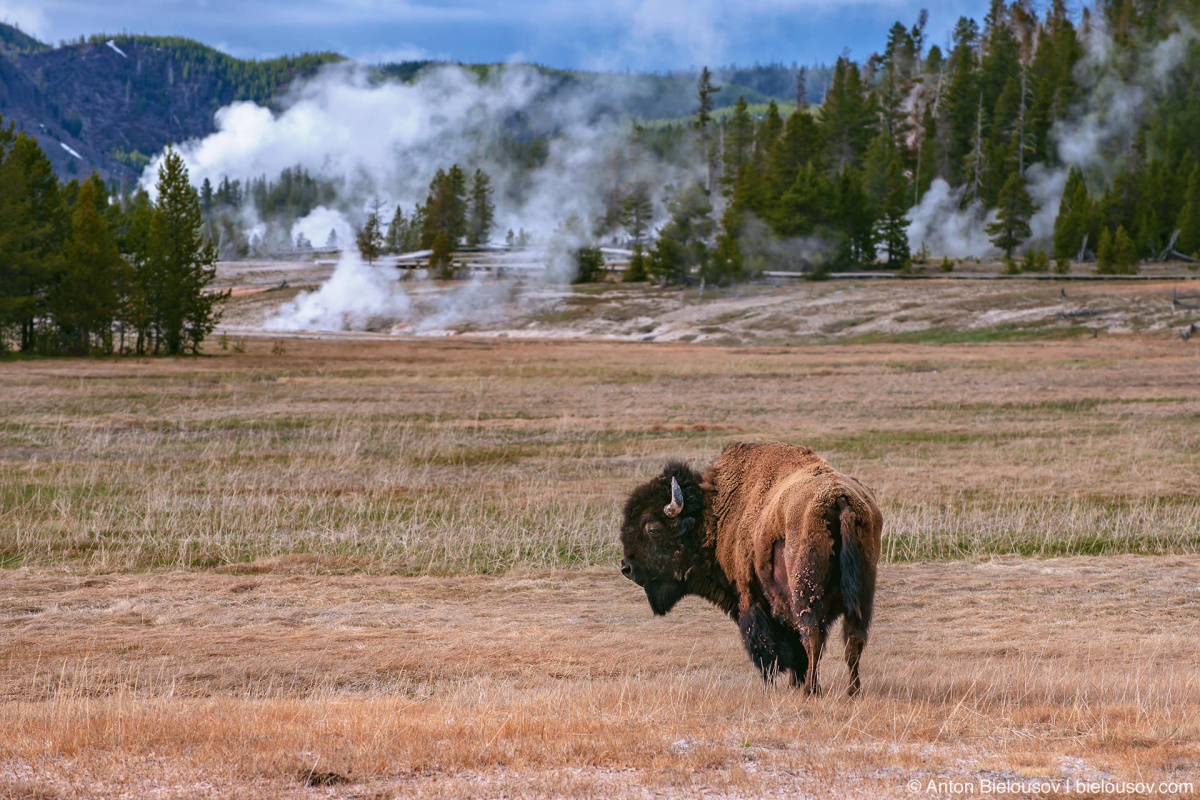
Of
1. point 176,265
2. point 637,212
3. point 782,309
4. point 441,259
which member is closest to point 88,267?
point 176,265

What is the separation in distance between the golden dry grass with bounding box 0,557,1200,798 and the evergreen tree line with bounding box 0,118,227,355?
123ft

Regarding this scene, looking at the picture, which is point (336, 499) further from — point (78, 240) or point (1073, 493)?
point (78, 240)

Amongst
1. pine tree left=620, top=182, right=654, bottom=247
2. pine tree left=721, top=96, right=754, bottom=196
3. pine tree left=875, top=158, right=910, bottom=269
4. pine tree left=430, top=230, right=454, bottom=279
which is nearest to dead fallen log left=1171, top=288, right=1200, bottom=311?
pine tree left=875, top=158, right=910, bottom=269

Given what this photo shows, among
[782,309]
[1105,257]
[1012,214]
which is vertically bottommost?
[782,309]

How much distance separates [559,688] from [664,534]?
1334 millimetres

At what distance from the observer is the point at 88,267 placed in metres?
43.8

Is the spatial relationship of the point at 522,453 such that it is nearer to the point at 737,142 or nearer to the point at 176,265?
the point at 176,265

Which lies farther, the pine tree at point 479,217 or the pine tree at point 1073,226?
the pine tree at point 479,217

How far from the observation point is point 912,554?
12.2 metres

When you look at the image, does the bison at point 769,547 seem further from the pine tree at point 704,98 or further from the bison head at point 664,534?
the pine tree at point 704,98

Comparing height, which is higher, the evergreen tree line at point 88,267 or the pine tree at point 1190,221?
the pine tree at point 1190,221

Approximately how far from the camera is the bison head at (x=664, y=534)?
295 inches

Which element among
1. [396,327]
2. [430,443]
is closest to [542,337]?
[396,327]

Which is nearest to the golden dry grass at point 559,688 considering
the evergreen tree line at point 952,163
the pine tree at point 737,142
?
the evergreen tree line at point 952,163
